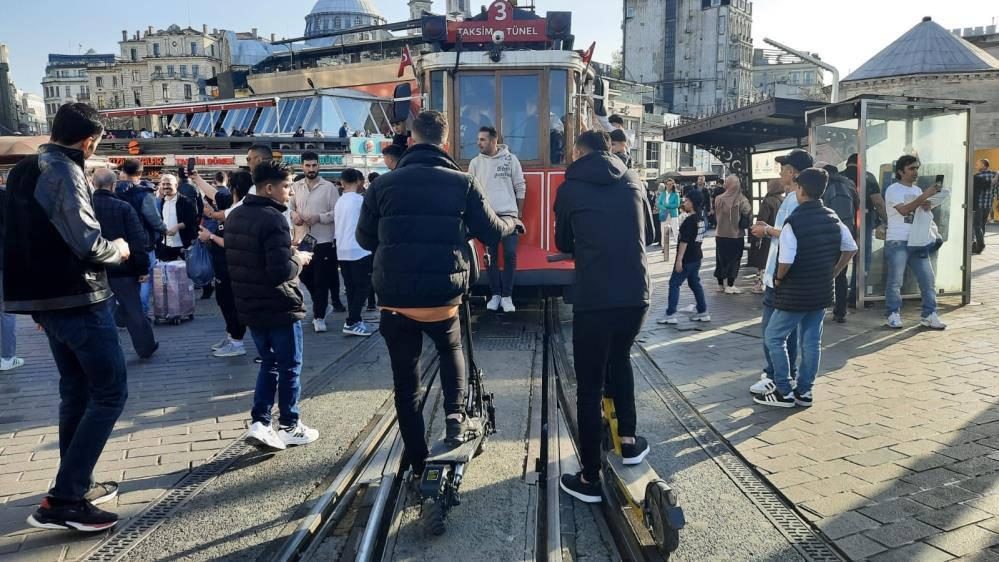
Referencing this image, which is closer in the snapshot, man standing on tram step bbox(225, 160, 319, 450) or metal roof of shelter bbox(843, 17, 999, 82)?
man standing on tram step bbox(225, 160, 319, 450)

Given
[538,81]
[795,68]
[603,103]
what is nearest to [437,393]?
[538,81]

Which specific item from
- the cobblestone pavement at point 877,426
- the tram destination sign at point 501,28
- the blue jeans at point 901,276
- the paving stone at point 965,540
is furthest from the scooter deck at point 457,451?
the blue jeans at point 901,276

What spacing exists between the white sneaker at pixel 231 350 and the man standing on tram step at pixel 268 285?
3.09 metres

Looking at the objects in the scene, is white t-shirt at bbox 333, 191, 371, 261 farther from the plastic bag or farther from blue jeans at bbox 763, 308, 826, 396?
blue jeans at bbox 763, 308, 826, 396

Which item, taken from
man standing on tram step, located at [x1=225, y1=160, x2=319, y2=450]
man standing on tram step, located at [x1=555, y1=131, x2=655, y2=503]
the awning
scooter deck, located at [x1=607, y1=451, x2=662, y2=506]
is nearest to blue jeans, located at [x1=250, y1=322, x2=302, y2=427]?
man standing on tram step, located at [x1=225, y1=160, x2=319, y2=450]

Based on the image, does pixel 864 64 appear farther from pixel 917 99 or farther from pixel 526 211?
pixel 526 211

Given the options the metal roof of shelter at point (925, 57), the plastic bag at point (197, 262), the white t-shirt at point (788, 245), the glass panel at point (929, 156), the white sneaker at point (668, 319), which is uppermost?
the metal roof of shelter at point (925, 57)

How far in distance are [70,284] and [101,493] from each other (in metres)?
1.27

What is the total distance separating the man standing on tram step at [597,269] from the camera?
385 cm

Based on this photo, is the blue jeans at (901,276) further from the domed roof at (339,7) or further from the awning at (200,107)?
the domed roof at (339,7)

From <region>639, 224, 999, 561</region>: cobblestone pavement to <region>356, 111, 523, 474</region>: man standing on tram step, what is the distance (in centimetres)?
220

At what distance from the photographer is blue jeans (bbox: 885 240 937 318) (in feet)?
27.0

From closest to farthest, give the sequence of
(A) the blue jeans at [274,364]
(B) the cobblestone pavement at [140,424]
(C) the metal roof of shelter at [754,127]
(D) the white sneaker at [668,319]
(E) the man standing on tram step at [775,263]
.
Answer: (B) the cobblestone pavement at [140,424]
(A) the blue jeans at [274,364]
(E) the man standing on tram step at [775,263]
(D) the white sneaker at [668,319]
(C) the metal roof of shelter at [754,127]

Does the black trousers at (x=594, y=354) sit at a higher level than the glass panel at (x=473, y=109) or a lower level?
lower
